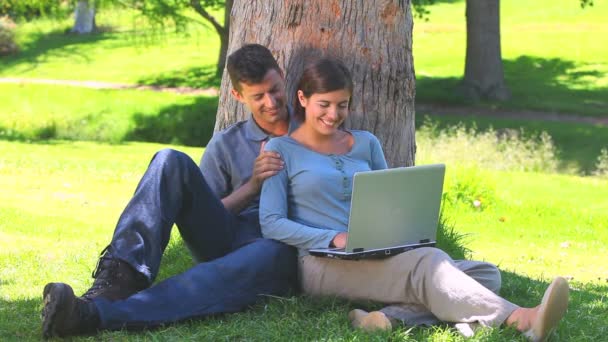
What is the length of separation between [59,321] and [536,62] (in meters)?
28.6

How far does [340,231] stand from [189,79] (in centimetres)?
2661

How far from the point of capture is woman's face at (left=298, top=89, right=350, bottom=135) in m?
5.20

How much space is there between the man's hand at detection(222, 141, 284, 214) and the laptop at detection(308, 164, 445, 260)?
23.0 inches

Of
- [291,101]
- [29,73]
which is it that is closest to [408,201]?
[291,101]

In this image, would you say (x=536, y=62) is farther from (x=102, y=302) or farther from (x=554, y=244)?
(x=102, y=302)

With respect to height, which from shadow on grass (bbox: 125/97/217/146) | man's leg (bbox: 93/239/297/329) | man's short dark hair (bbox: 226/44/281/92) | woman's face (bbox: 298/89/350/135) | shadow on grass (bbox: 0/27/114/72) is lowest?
shadow on grass (bbox: 125/97/217/146)

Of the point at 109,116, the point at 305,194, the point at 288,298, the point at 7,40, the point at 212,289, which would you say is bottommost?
the point at 109,116

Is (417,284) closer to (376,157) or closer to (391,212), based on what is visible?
(391,212)

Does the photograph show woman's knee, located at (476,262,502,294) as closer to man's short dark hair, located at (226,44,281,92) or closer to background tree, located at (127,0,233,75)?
man's short dark hair, located at (226,44,281,92)

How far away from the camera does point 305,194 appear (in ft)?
17.3

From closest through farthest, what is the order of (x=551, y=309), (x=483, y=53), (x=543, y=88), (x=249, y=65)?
(x=551, y=309) → (x=249, y=65) → (x=483, y=53) → (x=543, y=88)

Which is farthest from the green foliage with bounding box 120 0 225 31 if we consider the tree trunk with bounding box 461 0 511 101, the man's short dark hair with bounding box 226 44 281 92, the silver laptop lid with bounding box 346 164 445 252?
the silver laptop lid with bounding box 346 164 445 252

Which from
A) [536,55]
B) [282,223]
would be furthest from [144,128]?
[282,223]

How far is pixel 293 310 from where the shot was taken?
5.14m
